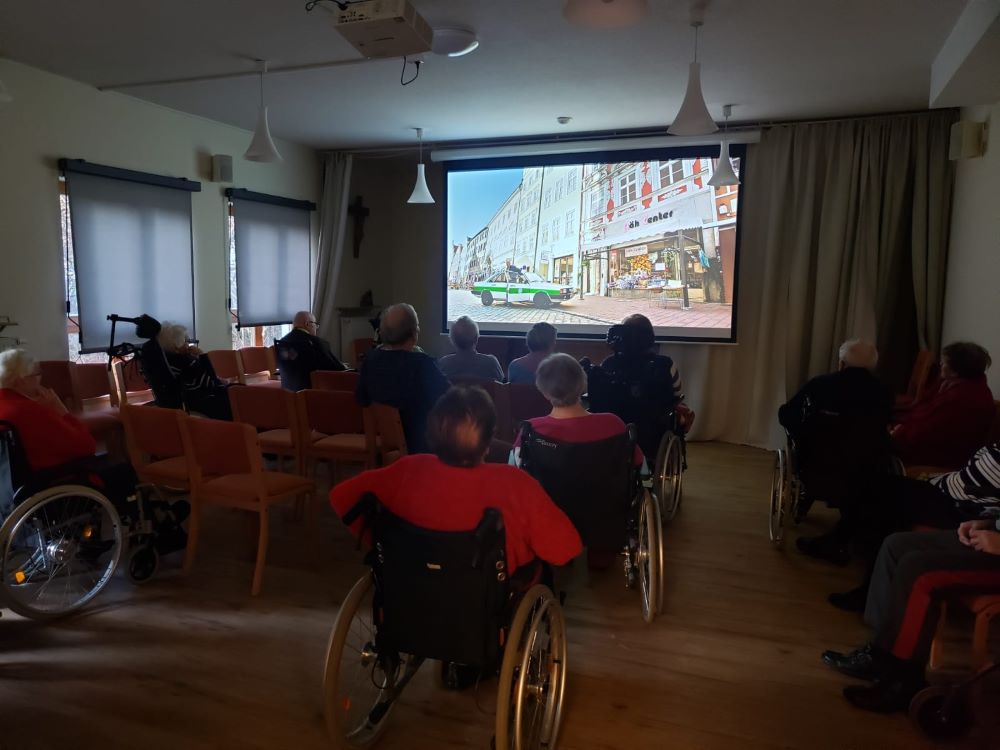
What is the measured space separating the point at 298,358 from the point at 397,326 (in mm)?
1651

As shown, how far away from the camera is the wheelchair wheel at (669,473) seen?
3316mm

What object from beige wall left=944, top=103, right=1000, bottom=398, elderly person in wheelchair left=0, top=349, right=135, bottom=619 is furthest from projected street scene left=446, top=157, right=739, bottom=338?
elderly person in wheelchair left=0, top=349, right=135, bottom=619

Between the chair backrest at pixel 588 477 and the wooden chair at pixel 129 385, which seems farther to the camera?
the wooden chair at pixel 129 385

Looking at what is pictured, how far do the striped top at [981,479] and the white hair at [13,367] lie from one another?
3536mm

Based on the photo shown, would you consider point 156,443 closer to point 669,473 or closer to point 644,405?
point 644,405

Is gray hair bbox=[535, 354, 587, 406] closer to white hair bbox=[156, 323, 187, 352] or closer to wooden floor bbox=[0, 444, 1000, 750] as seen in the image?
wooden floor bbox=[0, 444, 1000, 750]

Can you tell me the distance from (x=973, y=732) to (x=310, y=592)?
2.39 metres

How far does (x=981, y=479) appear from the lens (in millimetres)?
2221

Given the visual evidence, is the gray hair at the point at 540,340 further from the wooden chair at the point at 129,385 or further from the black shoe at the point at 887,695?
the wooden chair at the point at 129,385

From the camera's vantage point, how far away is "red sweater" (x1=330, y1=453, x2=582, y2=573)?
163 cm

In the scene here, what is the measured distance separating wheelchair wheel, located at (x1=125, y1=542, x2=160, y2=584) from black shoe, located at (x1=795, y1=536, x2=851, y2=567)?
10.1ft

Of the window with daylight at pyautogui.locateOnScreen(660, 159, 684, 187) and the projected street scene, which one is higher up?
the window with daylight at pyautogui.locateOnScreen(660, 159, 684, 187)

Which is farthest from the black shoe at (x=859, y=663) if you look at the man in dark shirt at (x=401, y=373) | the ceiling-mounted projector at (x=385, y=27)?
the ceiling-mounted projector at (x=385, y=27)

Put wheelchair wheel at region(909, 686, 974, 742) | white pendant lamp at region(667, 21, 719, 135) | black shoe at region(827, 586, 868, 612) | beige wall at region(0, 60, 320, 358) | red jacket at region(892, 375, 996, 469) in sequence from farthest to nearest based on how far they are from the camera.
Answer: beige wall at region(0, 60, 320, 358)
white pendant lamp at region(667, 21, 719, 135)
red jacket at region(892, 375, 996, 469)
black shoe at region(827, 586, 868, 612)
wheelchair wheel at region(909, 686, 974, 742)
